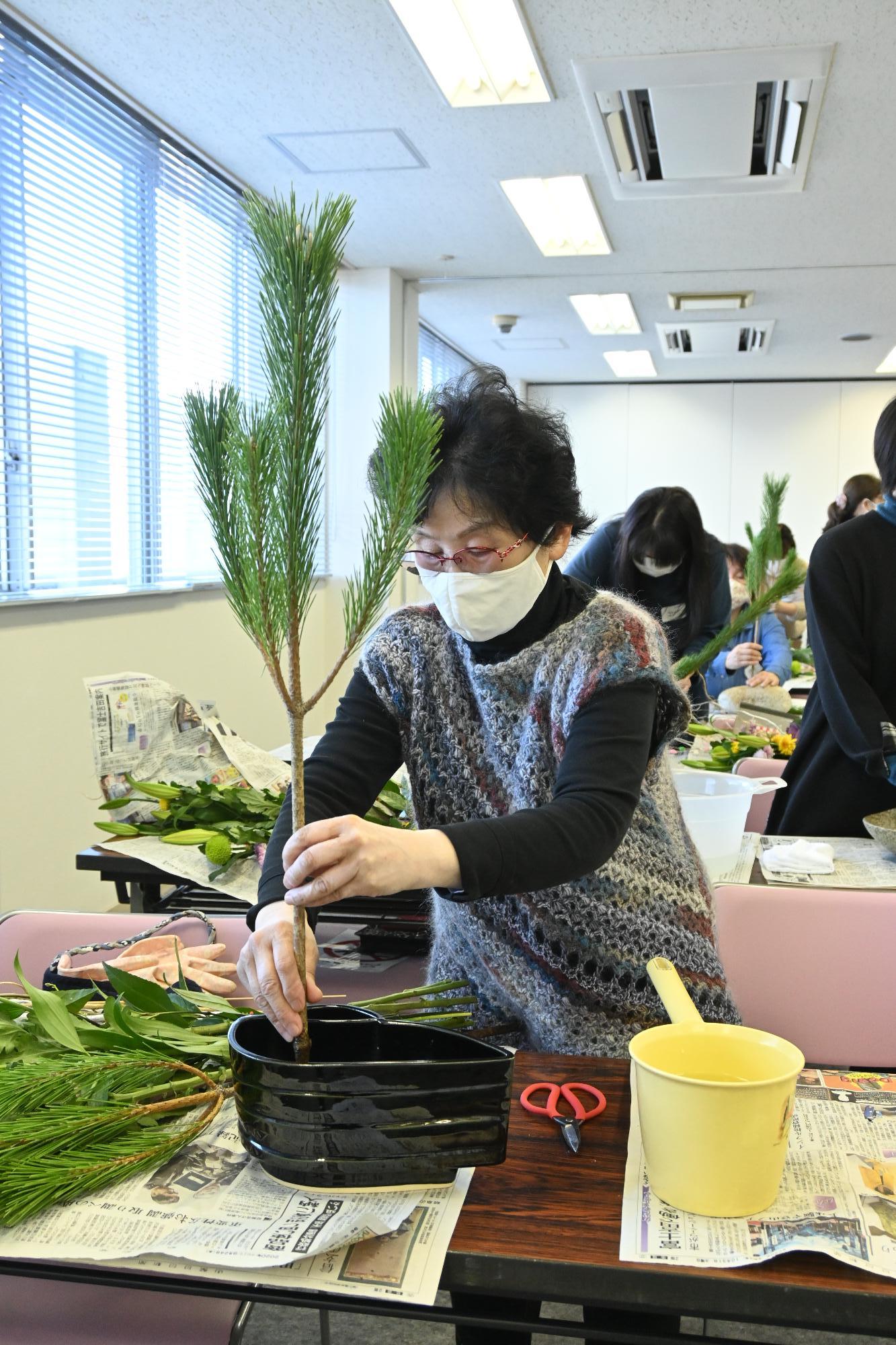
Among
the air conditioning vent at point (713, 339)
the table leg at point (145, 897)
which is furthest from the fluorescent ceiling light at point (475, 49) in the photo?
the air conditioning vent at point (713, 339)

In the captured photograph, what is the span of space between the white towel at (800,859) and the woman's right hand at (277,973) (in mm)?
999

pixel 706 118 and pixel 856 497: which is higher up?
pixel 706 118

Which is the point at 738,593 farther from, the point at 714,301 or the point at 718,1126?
the point at 718,1126

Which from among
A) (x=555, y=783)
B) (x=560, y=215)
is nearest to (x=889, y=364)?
(x=560, y=215)

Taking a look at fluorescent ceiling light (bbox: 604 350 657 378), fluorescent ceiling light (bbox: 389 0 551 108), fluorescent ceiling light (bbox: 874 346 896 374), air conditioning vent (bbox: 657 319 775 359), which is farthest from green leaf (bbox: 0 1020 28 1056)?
fluorescent ceiling light (bbox: 874 346 896 374)

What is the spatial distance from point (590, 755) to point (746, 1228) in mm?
416

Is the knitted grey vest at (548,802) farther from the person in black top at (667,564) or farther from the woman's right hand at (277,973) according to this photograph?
the person in black top at (667,564)

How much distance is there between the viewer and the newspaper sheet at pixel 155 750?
7.41ft

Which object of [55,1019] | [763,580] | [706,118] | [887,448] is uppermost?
[706,118]

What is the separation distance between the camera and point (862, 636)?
212 centimetres

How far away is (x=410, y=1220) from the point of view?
2.64 ft

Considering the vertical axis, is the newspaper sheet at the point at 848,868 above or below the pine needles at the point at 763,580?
below

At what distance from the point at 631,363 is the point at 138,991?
27.6 feet

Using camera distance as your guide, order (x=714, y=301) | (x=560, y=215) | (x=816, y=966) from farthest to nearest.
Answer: (x=714, y=301) → (x=560, y=215) → (x=816, y=966)
